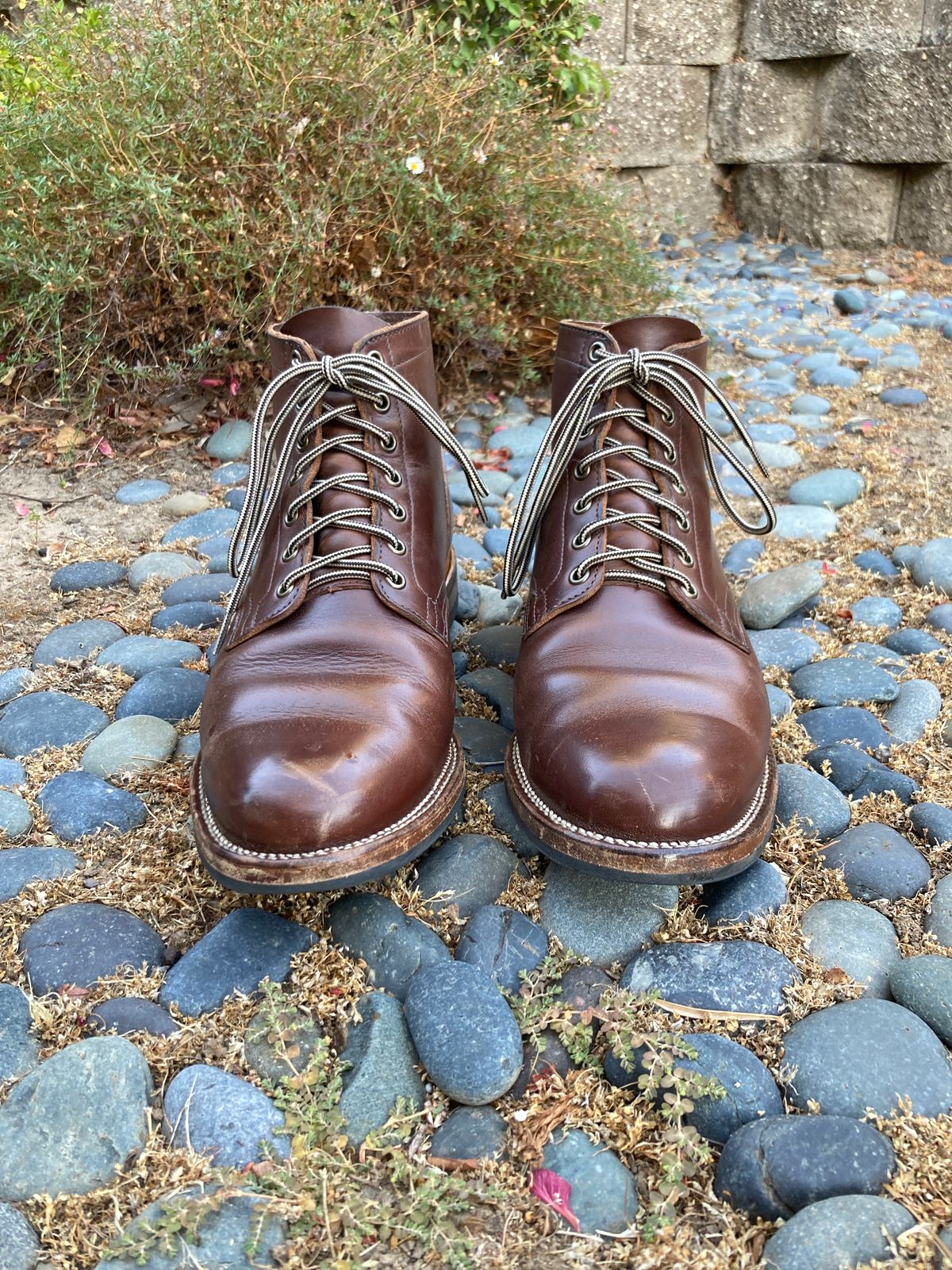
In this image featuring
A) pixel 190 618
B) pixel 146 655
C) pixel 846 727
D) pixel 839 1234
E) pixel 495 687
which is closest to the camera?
pixel 839 1234

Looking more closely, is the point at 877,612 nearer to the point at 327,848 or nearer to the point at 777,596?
the point at 777,596

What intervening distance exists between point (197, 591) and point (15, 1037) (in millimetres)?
1346

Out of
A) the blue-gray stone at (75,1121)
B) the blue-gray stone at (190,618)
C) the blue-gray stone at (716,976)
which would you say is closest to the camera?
the blue-gray stone at (75,1121)

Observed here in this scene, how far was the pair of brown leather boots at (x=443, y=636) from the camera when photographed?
1.39 meters

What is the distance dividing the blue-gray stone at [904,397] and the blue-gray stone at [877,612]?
5.39 feet

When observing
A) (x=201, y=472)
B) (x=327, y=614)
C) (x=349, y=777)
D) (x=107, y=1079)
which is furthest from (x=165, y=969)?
(x=201, y=472)

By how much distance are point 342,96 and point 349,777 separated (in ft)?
8.88

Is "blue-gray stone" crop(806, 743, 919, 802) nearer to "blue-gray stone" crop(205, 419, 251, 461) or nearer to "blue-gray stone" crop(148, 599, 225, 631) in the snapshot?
"blue-gray stone" crop(148, 599, 225, 631)

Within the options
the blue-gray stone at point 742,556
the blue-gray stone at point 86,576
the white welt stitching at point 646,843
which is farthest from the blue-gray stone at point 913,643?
the blue-gray stone at point 86,576

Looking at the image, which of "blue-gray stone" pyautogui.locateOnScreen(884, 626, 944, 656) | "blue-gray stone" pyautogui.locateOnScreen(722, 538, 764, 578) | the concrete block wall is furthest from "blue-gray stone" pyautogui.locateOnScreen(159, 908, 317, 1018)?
the concrete block wall

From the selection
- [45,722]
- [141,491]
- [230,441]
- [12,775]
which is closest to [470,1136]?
[12,775]

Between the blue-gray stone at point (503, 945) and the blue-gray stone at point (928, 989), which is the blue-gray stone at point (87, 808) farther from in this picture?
the blue-gray stone at point (928, 989)

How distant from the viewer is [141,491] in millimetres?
3096

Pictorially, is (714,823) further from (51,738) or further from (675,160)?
(675,160)
